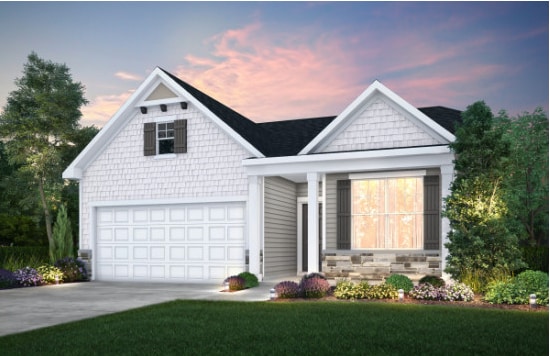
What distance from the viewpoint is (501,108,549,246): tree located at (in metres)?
22.0

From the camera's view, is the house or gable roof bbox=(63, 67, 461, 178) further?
gable roof bbox=(63, 67, 461, 178)

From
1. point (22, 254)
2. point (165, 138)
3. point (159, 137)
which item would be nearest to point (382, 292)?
point (165, 138)

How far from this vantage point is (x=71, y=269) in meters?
20.7

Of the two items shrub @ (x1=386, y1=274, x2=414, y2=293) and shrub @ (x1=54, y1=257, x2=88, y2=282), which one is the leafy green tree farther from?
shrub @ (x1=386, y1=274, x2=414, y2=293)

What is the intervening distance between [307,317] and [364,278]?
21.8ft

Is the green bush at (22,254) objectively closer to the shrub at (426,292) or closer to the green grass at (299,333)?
the green grass at (299,333)

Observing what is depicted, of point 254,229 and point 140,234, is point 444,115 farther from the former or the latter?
point 140,234

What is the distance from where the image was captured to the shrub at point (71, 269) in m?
20.5

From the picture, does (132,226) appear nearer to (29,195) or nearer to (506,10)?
(506,10)

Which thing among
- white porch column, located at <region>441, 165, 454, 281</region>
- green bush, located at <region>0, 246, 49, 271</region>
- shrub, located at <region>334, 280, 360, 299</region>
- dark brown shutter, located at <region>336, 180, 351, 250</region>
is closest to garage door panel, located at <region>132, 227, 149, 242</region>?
green bush, located at <region>0, 246, 49, 271</region>

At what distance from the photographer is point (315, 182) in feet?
59.5

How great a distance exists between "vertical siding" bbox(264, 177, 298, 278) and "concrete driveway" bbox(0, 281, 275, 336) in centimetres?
191

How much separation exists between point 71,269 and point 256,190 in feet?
23.9

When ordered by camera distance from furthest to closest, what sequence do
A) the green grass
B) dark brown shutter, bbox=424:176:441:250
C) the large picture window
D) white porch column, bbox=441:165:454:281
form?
the large picture window
dark brown shutter, bbox=424:176:441:250
white porch column, bbox=441:165:454:281
the green grass
